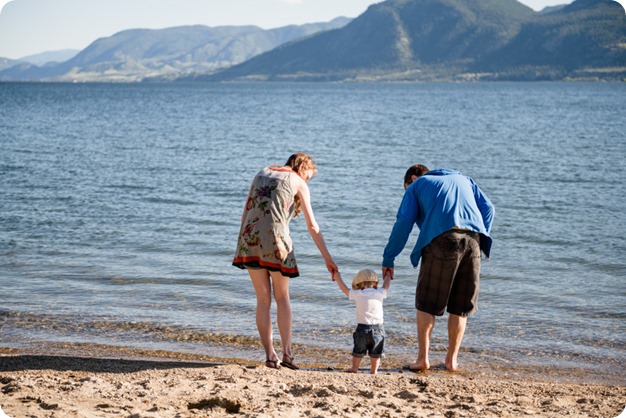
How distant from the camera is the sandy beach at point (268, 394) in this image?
17.7 feet

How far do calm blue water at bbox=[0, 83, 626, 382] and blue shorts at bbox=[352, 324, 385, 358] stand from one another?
1322 mm

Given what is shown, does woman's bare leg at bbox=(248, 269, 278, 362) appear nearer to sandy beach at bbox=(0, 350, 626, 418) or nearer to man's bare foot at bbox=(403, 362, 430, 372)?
sandy beach at bbox=(0, 350, 626, 418)

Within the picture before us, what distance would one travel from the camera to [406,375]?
6684mm

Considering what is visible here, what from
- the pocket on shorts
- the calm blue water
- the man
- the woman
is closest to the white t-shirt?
the man

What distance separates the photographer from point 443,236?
21.0 ft

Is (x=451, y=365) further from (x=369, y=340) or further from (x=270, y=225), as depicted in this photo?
(x=270, y=225)

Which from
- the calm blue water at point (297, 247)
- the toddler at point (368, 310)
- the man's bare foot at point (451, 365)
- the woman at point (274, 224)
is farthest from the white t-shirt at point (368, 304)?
the calm blue water at point (297, 247)

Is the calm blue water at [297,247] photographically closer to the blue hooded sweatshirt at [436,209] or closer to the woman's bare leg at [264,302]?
the woman's bare leg at [264,302]

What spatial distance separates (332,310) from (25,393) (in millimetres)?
4379

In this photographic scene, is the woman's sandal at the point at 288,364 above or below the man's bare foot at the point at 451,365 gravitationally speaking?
above

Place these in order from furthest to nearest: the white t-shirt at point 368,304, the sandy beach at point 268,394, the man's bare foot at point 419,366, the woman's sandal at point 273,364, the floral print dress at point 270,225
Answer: the man's bare foot at point 419,366 → the woman's sandal at point 273,364 → the white t-shirt at point 368,304 → the floral print dress at point 270,225 → the sandy beach at point 268,394

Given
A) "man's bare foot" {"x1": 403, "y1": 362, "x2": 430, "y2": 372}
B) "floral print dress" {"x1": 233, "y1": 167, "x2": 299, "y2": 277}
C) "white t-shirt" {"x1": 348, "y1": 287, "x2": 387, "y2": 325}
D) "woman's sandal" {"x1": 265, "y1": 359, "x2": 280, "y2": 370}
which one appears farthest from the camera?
"man's bare foot" {"x1": 403, "y1": 362, "x2": 430, "y2": 372}

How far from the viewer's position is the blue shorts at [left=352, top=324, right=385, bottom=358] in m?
6.54

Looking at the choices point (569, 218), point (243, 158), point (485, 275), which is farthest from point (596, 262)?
point (243, 158)
